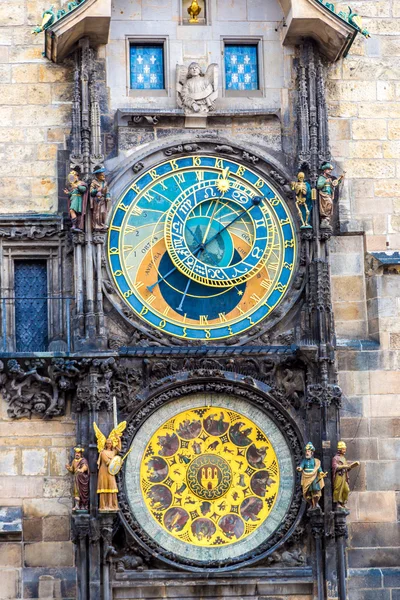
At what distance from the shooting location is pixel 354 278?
1991 centimetres

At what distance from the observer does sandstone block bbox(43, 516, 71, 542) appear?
19.0 metres

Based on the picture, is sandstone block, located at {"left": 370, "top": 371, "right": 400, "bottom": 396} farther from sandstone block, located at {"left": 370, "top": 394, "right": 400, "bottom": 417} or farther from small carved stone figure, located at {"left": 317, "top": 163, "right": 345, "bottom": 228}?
small carved stone figure, located at {"left": 317, "top": 163, "right": 345, "bottom": 228}

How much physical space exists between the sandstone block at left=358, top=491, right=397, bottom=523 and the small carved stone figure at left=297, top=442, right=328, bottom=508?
62 cm

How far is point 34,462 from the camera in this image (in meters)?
19.2

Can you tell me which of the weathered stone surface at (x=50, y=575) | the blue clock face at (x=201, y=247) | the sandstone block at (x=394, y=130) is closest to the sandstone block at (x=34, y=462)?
the weathered stone surface at (x=50, y=575)

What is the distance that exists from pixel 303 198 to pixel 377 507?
3188 millimetres

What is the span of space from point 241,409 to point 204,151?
8.79 ft

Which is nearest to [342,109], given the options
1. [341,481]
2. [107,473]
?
[341,481]

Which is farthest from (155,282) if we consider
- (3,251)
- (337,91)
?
(337,91)

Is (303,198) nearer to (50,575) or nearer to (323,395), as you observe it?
(323,395)

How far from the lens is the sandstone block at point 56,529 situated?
62.3ft

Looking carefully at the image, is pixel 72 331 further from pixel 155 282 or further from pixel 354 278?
pixel 354 278

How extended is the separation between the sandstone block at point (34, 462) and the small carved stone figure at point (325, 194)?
3.63 meters

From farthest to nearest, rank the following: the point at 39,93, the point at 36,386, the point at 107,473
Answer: the point at 39,93 → the point at 36,386 → the point at 107,473
